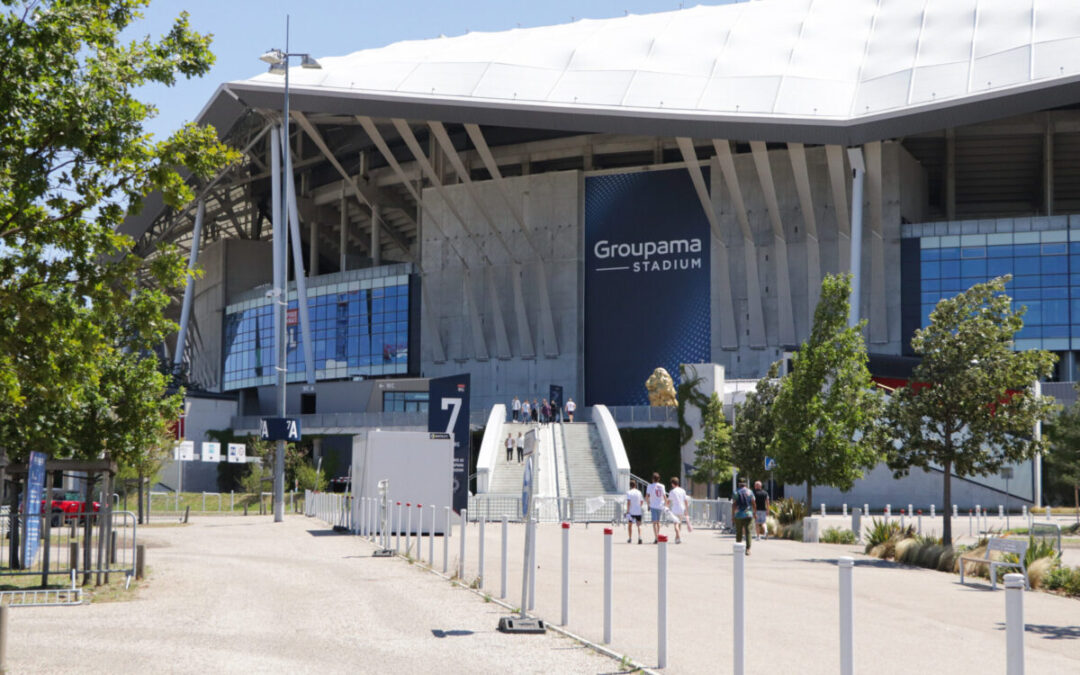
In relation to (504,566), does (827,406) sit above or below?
above

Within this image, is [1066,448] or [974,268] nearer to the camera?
[1066,448]

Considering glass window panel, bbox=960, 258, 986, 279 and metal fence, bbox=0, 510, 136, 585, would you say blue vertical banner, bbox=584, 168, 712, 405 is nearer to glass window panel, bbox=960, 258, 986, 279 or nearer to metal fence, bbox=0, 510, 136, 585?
glass window panel, bbox=960, 258, 986, 279

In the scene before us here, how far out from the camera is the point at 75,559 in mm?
17172

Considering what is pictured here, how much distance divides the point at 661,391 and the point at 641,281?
29.4ft

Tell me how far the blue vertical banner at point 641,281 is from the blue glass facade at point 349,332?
13.2 meters

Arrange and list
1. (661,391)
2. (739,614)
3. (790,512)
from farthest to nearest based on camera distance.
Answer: (661,391) < (790,512) < (739,614)

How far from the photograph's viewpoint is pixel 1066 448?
50406 mm

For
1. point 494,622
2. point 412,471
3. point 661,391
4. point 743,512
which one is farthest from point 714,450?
point 494,622

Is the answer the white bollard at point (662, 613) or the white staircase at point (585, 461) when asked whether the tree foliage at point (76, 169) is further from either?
the white staircase at point (585, 461)

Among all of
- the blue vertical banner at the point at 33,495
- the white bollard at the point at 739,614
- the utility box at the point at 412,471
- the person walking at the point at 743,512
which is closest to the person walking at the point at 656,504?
the person walking at the point at 743,512

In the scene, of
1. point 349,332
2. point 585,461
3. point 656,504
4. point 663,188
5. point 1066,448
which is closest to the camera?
point 656,504

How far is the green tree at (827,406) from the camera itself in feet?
97.5

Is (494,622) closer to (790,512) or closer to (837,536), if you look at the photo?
(837,536)

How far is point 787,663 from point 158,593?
29.8ft
